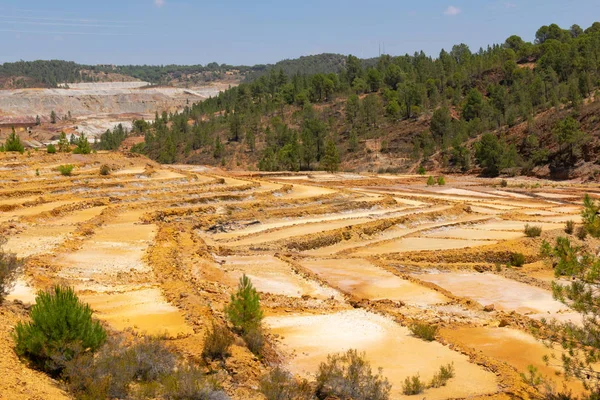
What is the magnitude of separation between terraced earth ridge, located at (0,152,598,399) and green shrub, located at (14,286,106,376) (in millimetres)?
345

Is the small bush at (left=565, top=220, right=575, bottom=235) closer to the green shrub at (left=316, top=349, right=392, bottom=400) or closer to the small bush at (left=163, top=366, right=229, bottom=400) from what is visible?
the green shrub at (left=316, top=349, right=392, bottom=400)

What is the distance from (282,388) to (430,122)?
266ft

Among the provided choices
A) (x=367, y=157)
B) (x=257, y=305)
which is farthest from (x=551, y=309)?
(x=367, y=157)

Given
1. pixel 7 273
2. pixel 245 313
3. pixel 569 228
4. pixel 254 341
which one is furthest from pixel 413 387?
pixel 569 228

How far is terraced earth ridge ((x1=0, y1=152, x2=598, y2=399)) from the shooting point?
12969 millimetres

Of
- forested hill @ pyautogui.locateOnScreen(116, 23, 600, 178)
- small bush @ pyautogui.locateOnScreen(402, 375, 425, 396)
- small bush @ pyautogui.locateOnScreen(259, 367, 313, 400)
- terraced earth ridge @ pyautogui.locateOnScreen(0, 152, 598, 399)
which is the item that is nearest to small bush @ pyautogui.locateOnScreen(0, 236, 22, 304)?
terraced earth ridge @ pyautogui.locateOnScreen(0, 152, 598, 399)

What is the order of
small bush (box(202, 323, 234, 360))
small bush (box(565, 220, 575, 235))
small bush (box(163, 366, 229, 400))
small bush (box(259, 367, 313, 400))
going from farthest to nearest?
small bush (box(565, 220, 575, 235)) → small bush (box(202, 323, 234, 360)) → small bush (box(259, 367, 313, 400)) → small bush (box(163, 366, 229, 400))

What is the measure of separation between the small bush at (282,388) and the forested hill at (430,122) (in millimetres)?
58946

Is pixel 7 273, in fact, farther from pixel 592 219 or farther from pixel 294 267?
pixel 592 219

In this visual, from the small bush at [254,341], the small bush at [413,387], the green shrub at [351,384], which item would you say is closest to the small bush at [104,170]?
the small bush at [254,341]

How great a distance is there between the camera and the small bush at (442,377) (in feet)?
38.3

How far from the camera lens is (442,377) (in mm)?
11797

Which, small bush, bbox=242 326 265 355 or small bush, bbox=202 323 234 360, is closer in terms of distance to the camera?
small bush, bbox=202 323 234 360

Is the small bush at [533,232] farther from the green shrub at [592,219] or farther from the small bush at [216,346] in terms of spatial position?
the small bush at [216,346]
